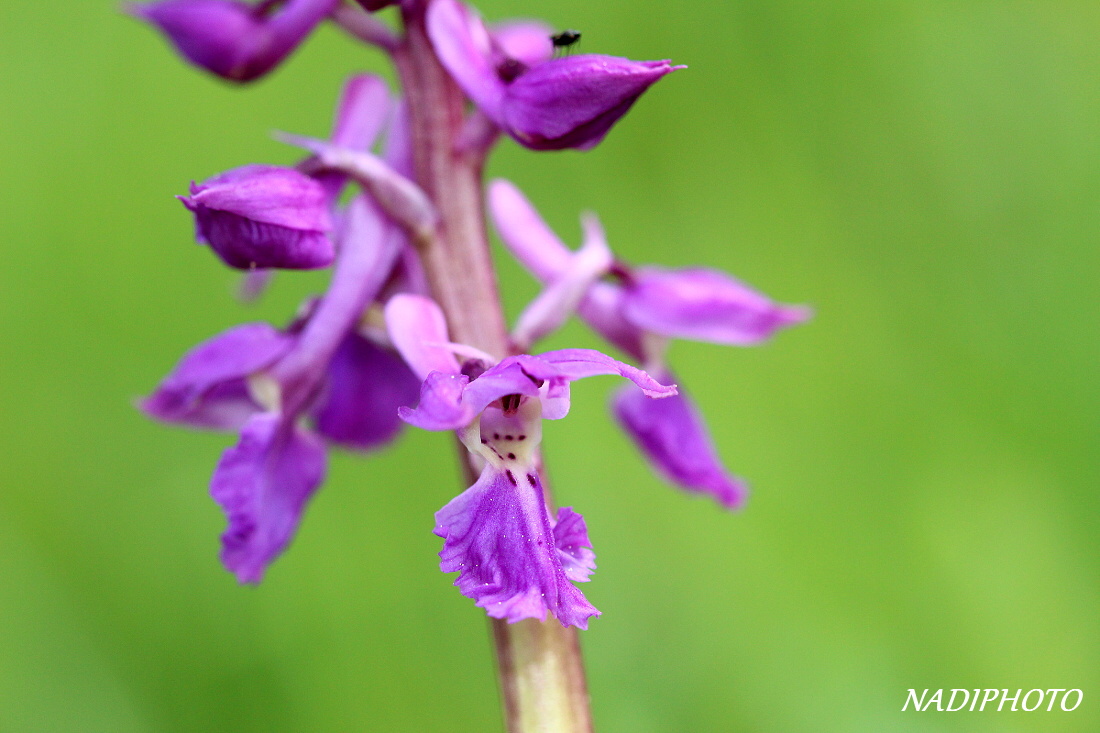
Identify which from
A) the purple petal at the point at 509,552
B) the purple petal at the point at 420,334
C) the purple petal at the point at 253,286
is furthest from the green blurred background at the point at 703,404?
the purple petal at the point at 420,334

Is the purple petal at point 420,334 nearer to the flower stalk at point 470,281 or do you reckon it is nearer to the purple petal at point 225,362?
the flower stalk at point 470,281

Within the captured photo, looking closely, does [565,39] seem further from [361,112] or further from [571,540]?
[571,540]

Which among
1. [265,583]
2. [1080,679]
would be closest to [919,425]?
[1080,679]

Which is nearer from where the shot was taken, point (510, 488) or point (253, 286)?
point (510, 488)

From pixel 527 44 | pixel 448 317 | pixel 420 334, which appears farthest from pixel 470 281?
pixel 527 44

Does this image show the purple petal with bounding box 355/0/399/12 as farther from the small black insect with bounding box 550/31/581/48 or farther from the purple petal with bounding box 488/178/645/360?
the purple petal with bounding box 488/178/645/360

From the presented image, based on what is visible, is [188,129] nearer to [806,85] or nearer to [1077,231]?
[806,85]

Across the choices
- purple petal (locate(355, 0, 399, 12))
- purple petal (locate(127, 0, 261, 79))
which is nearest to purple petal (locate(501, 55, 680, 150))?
purple petal (locate(355, 0, 399, 12))
